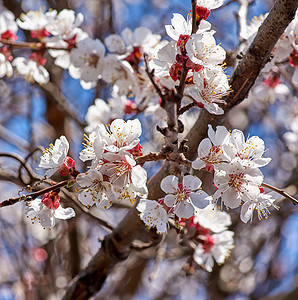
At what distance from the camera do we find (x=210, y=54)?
1166 millimetres

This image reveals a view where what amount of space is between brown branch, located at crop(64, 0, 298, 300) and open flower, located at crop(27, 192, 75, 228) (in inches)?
18.3

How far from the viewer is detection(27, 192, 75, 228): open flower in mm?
1229

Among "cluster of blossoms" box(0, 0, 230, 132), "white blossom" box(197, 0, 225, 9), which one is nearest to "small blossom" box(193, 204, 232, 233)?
"cluster of blossoms" box(0, 0, 230, 132)

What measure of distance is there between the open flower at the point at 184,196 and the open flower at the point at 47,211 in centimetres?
35

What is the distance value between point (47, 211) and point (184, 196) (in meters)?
0.48

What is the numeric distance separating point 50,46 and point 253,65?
126cm

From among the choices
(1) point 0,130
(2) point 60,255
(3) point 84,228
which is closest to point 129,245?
(1) point 0,130

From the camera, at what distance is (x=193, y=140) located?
4.97 feet

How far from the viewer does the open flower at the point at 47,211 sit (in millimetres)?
1229

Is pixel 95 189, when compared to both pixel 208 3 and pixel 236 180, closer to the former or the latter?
pixel 236 180

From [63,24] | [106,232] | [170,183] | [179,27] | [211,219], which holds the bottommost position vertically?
[106,232]

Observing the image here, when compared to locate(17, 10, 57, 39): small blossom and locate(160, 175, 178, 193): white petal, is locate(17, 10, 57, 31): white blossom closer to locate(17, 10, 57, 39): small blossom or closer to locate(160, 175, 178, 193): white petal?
locate(17, 10, 57, 39): small blossom

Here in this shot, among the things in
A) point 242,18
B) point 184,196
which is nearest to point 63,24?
point 242,18

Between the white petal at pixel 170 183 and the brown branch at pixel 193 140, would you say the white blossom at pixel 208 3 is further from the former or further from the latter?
the white petal at pixel 170 183
